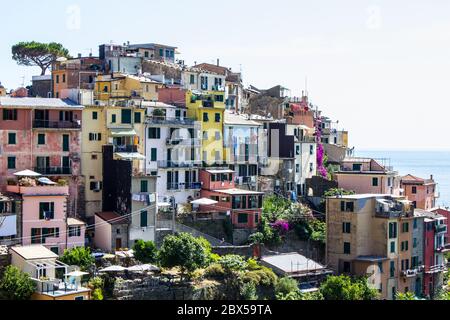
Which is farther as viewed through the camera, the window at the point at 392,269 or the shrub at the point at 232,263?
the window at the point at 392,269

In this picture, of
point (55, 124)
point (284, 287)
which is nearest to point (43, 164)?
point (55, 124)

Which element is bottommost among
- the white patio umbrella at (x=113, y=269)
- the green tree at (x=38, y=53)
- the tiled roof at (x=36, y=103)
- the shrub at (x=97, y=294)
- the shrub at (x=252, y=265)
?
the shrub at (x=97, y=294)

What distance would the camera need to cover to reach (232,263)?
40.2 m

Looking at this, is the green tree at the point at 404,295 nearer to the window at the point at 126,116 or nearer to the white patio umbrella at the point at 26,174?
the window at the point at 126,116

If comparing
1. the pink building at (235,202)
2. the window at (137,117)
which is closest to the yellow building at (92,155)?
the window at (137,117)

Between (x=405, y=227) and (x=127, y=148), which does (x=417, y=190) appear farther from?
(x=127, y=148)

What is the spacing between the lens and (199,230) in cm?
4494

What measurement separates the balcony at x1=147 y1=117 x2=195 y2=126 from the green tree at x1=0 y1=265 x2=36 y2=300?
15103mm

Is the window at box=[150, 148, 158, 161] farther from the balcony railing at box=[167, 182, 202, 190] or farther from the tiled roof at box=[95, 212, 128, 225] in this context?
the tiled roof at box=[95, 212, 128, 225]

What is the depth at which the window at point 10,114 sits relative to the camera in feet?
137

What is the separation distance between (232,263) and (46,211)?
931 cm

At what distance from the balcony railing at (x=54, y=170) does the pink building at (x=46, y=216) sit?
Result: 2.70 metres

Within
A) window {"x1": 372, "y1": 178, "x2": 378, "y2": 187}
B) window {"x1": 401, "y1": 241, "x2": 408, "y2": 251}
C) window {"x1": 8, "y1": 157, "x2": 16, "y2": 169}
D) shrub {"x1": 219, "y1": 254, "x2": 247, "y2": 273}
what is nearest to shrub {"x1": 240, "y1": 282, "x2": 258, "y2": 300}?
shrub {"x1": 219, "y1": 254, "x2": 247, "y2": 273}
